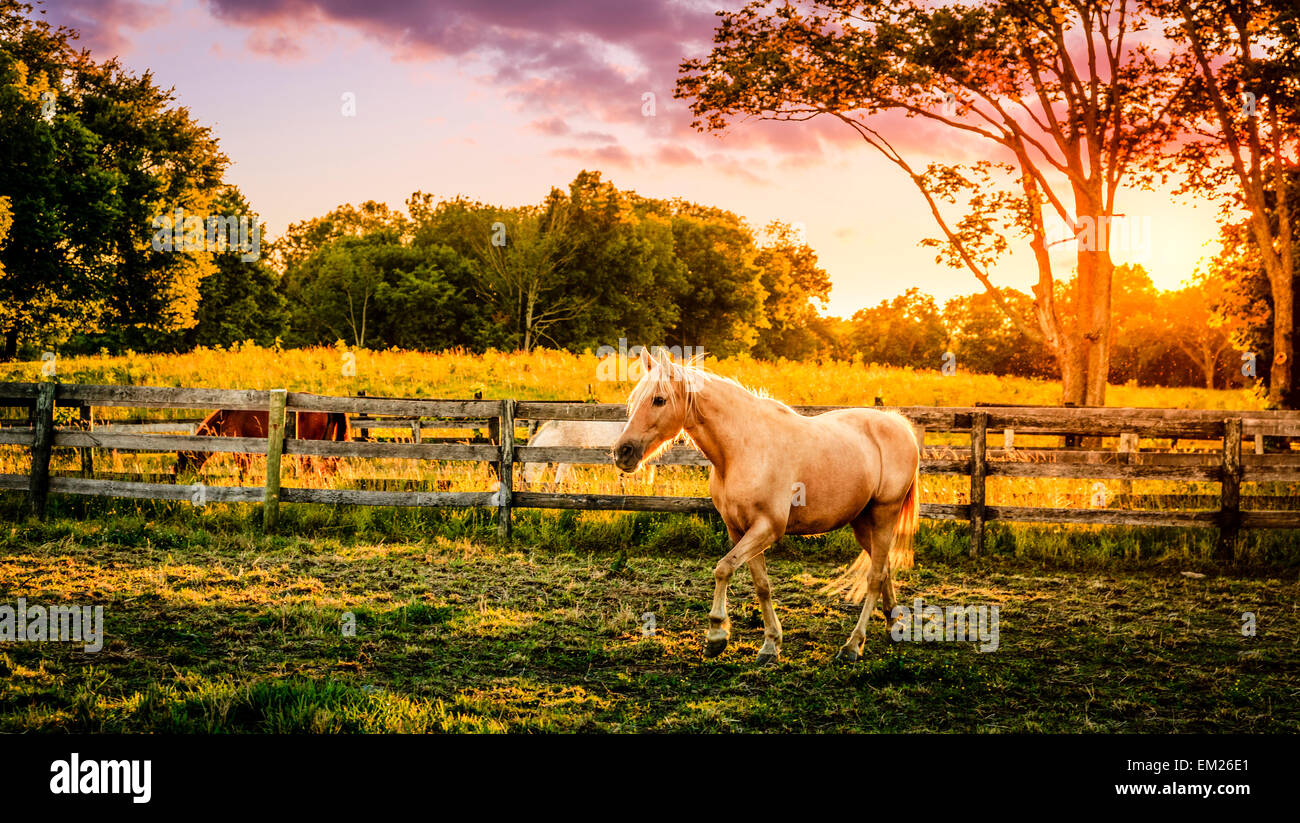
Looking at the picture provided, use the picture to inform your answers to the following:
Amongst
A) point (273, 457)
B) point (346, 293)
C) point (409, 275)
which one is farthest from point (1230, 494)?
point (346, 293)

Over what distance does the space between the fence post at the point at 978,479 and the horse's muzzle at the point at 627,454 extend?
5.01 m

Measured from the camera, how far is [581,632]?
5.74 m

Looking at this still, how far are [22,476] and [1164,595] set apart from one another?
12.3m

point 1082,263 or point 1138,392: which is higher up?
point 1082,263

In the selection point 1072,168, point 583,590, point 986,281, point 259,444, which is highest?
point 1072,168

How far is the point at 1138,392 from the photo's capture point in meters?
31.7

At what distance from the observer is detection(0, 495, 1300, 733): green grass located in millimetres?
4074

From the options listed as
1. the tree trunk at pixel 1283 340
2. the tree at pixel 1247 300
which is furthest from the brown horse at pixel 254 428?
the tree at pixel 1247 300

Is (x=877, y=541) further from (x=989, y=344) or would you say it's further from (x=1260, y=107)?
(x=989, y=344)

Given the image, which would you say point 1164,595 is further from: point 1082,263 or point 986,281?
point 986,281

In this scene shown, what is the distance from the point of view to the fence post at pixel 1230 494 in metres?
8.48

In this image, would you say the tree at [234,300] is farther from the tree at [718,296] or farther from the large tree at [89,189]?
the tree at [718,296]
